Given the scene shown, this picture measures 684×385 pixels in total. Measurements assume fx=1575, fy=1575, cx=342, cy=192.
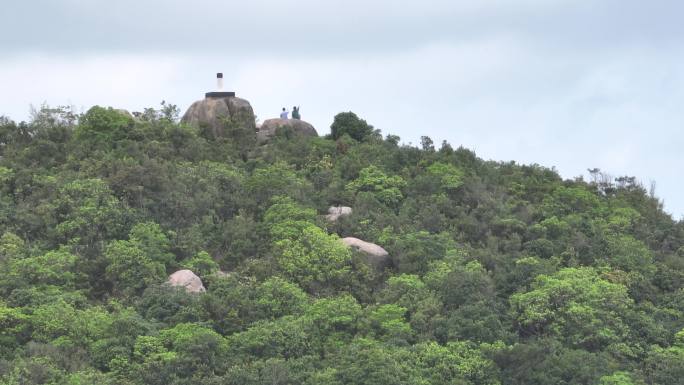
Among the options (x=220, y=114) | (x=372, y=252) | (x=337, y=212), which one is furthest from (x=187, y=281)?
(x=220, y=114)

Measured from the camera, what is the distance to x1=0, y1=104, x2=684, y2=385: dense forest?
41.4 metres

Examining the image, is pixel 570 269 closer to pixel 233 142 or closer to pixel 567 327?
pixel 567 327

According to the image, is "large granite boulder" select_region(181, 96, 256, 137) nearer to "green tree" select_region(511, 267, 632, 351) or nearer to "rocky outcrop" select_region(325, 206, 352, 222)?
"rocky outcrop" select_region(325, 206, 352, 222)

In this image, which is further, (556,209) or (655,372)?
(556,209)

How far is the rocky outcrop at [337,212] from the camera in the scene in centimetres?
5115

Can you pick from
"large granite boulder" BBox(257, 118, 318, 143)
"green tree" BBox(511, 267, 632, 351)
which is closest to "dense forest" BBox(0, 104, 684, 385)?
"green tree" BBox(511, 267, 632, 351)

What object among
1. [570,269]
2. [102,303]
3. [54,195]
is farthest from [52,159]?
[570,269]

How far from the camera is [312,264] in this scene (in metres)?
46.8

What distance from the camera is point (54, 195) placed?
49969 mm

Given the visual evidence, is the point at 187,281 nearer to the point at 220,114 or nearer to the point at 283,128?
the point at 220,114

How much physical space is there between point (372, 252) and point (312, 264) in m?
2.26

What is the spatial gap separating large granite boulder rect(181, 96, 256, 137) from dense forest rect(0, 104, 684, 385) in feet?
1.41

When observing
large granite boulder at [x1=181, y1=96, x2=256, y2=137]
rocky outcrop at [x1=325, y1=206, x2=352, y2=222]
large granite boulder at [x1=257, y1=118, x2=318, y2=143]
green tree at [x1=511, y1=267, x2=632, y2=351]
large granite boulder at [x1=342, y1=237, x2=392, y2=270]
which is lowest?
green tree at [x1=511, y1=267, x2=632, y2=351]

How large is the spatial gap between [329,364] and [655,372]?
9.02 m
